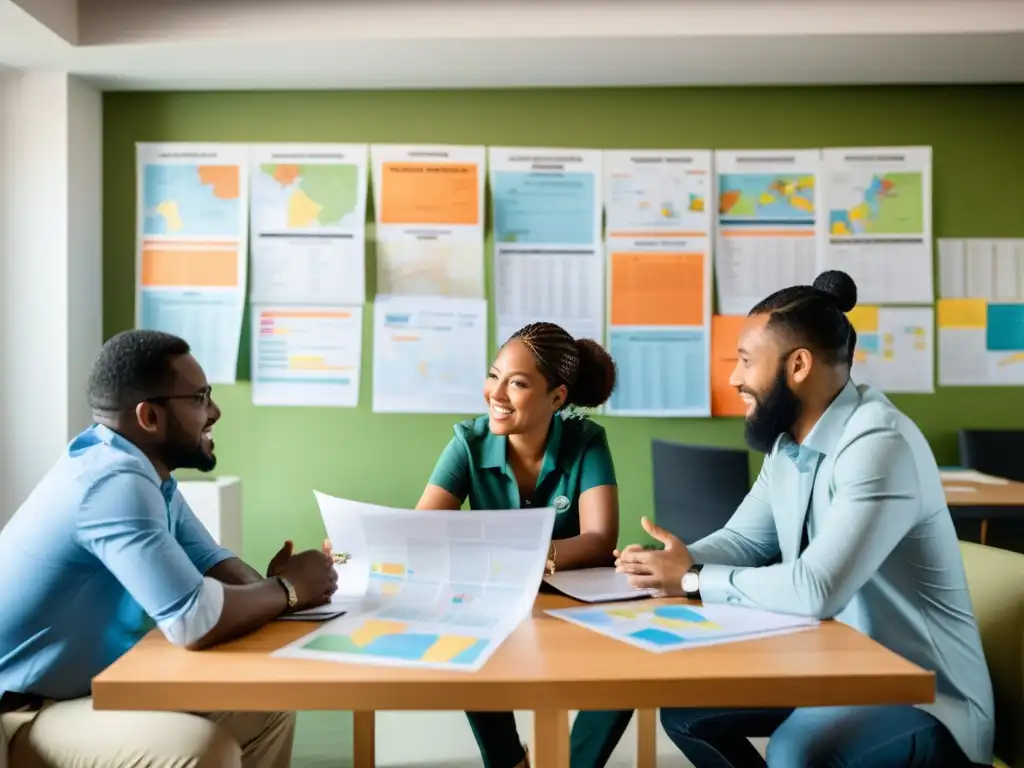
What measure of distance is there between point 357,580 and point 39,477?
2200 mm

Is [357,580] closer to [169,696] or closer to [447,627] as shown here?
[447,627]

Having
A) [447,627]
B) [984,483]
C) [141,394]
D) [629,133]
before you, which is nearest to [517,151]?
[629,133]

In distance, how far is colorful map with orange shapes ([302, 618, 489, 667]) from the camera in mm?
1193

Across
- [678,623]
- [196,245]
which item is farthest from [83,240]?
[678,623]

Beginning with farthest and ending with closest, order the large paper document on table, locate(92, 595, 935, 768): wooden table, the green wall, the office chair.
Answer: the green wall → the office chair → the large paper document on table → locate(92, 595, 935, 768): wooden table

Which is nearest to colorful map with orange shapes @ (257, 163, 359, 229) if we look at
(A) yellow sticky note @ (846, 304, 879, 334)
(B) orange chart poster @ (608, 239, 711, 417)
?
(B) orange chart poster @ (608, 239, 711, 417)

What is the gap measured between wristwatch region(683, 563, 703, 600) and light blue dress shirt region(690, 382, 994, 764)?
0.01m

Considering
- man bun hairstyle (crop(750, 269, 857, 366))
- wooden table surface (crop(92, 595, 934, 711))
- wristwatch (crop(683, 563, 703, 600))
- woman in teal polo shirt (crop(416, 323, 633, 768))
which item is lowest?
wooden table surface (crop(92, 595, 934, 711))

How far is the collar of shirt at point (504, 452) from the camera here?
2.06 metres

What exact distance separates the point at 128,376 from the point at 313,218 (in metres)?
2.09

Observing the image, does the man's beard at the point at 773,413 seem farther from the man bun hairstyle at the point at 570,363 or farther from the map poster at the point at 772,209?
the map poster at the point at 772,209

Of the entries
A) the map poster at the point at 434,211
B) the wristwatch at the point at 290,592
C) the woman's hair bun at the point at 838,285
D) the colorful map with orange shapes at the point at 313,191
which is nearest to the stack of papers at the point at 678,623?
the wristwatch at the point at 290,592

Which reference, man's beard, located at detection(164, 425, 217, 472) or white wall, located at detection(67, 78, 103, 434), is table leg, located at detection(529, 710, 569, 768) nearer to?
man's beard, located at detection(164, 425, 217, 472)

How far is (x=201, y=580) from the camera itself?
1312mm
